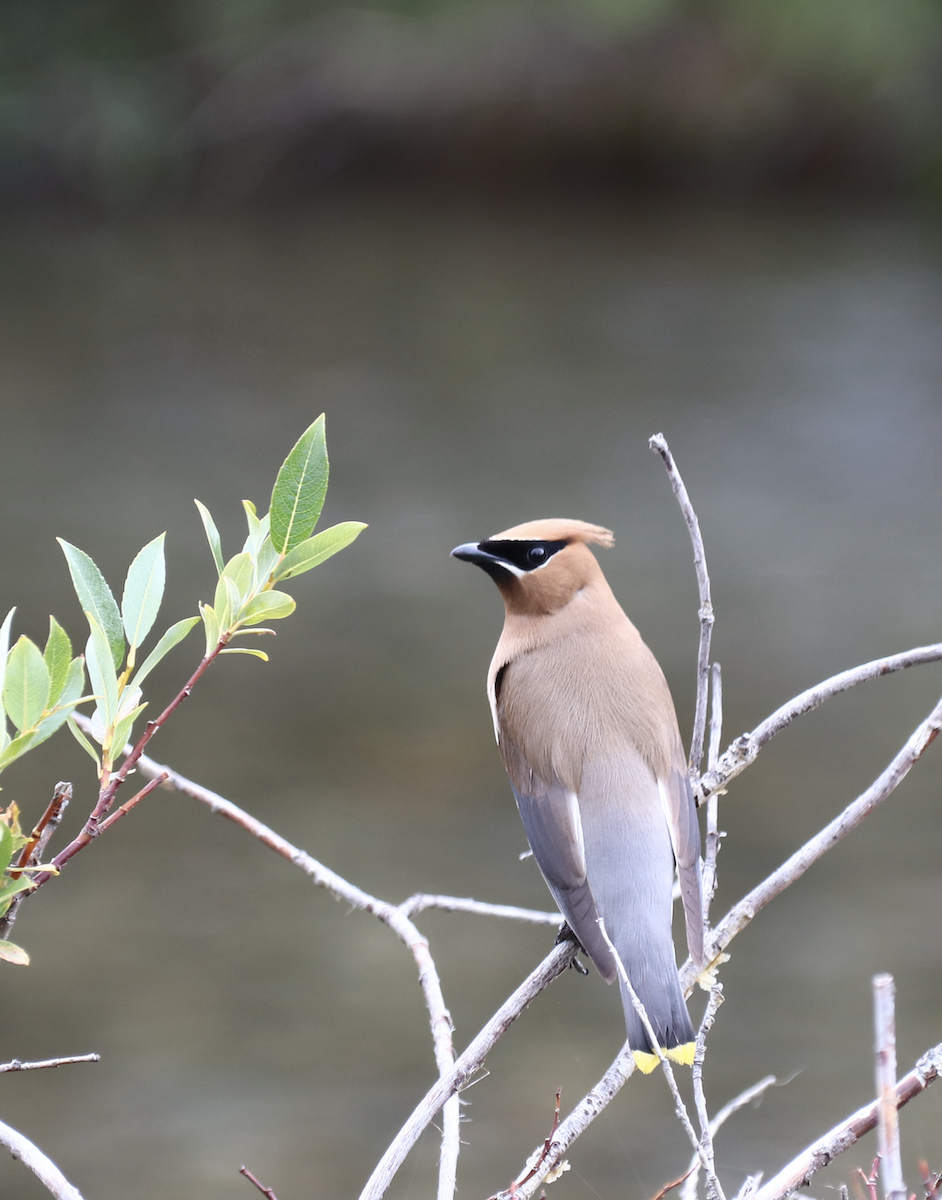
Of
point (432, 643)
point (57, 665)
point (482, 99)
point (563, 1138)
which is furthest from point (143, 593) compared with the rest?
point (482, 99)

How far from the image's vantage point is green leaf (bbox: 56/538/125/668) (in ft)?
4.08

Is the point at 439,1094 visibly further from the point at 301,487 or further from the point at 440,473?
Answer: the point at 440,473

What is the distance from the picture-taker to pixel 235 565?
4.16 ft

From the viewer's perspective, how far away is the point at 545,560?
249cm

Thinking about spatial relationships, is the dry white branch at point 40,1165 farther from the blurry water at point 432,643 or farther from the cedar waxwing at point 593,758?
the blurry water at point 432,643

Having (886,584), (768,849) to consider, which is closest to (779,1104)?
(768,849)

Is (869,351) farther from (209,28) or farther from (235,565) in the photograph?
(235,565)

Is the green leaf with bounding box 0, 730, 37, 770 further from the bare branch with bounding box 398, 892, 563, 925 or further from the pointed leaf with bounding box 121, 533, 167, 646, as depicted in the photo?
the bare branch with bounding box 398, 892, 563, 925

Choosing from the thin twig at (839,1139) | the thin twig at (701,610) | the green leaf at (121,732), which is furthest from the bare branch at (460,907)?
the green leaf at (121,732)

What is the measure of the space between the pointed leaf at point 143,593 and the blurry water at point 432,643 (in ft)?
12.6

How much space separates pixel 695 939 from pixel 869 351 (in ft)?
38.1

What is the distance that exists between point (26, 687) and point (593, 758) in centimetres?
136

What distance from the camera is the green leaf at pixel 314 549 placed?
126 centimetres

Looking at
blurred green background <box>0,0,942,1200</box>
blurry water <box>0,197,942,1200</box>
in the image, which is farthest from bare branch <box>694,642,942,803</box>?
blurred green background <box>0,0,942,1200</box>
